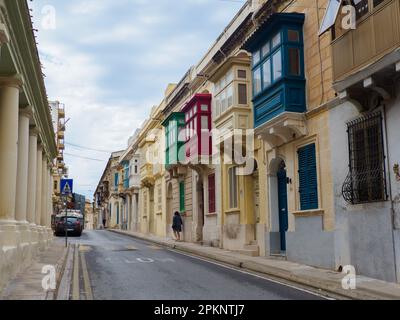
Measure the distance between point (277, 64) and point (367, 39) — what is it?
4608 millimetres

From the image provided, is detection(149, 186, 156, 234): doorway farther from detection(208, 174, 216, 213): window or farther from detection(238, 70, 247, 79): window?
detection(238, 70, 247, 79): window

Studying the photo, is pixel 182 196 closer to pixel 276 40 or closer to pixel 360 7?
pixel 276 40

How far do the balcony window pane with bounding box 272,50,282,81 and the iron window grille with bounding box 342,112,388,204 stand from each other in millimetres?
3604

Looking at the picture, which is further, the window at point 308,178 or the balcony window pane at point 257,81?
the balcony window pane at point 257,81

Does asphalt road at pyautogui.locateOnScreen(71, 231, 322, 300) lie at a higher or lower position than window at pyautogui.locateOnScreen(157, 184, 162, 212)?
lower

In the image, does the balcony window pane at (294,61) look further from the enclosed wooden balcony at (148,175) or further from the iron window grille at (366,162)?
the enclosed wooden balcony at (148,175)

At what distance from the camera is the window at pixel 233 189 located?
21.3 m

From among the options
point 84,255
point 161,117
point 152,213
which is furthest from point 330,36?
point 152,213

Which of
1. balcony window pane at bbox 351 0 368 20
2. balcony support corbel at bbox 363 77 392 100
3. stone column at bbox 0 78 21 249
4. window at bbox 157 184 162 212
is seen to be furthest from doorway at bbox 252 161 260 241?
window at bbox 157 184 162 212

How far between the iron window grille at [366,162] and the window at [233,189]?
844cm

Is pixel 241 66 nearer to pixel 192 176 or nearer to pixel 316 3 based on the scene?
pixel 316 3

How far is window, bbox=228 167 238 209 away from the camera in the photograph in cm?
2127

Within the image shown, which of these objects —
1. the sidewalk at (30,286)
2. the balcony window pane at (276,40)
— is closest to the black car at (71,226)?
the sidewalk at (30,286)

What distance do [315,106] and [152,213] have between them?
91.3 ft
